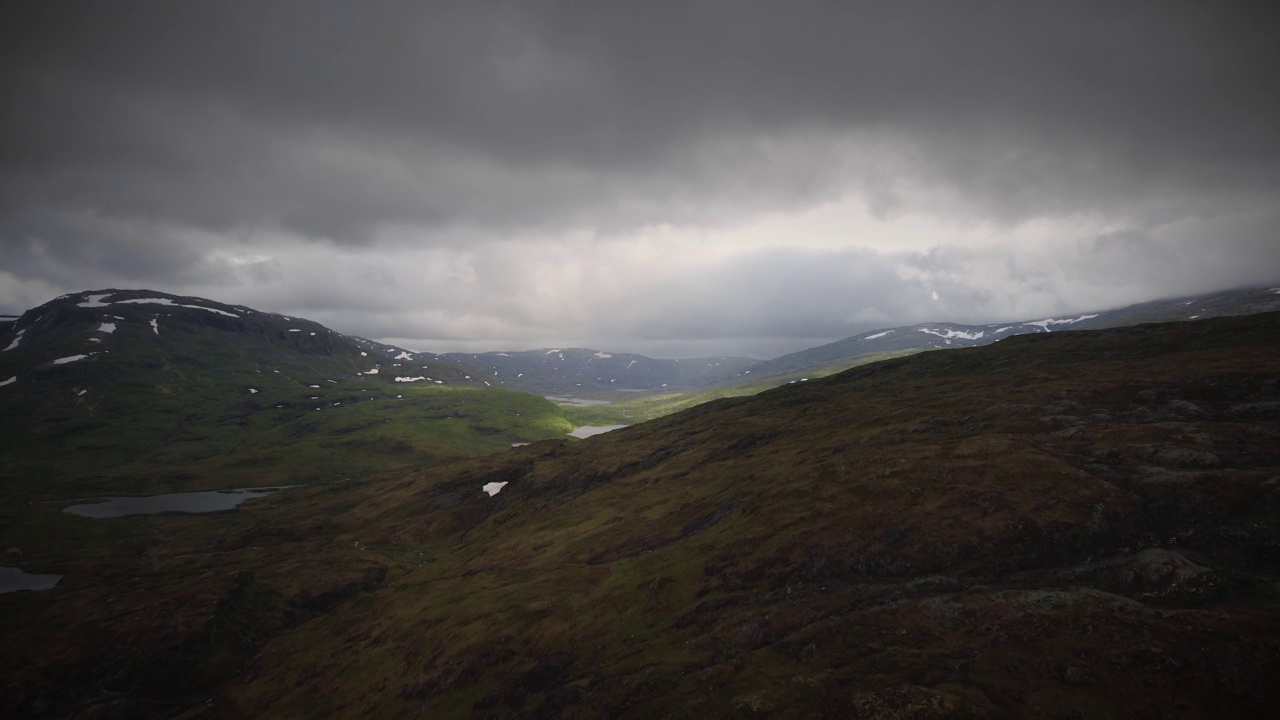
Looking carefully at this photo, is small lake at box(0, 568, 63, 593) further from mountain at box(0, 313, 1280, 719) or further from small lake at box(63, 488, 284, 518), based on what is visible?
small lake at box(63, 488, 284, 518)

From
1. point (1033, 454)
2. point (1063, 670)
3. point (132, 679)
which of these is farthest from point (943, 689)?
point (132, 679)

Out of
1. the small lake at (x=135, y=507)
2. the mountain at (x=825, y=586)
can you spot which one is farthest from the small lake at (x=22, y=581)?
the small lake at (x=135, y=507)

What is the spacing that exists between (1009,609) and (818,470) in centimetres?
3909

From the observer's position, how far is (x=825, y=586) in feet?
160

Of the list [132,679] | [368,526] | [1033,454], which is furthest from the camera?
[368,526]

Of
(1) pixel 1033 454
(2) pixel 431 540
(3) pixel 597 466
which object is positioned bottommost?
(2) pixel 431 540

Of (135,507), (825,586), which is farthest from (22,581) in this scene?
(825,586)

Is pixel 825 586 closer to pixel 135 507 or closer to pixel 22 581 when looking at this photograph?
pixel 22 581

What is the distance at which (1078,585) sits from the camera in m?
38.2

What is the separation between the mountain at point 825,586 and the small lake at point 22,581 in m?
4.99

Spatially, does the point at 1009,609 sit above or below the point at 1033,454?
below

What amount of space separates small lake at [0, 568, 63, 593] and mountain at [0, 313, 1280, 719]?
499 centimetres

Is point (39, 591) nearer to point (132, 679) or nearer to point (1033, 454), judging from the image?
point (132, 679)

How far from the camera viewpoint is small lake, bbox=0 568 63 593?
4627 inches
